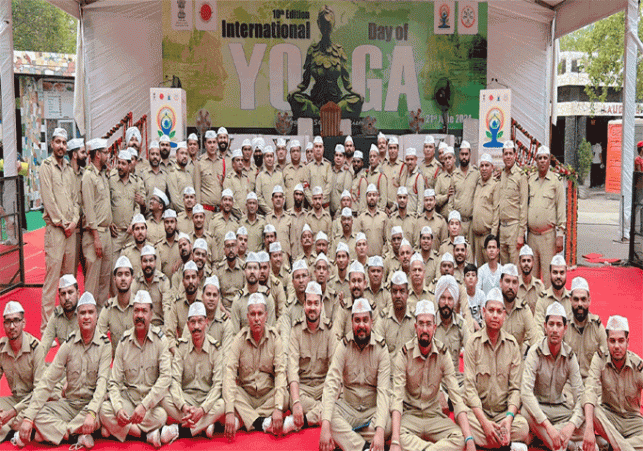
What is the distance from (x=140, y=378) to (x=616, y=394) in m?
3.72

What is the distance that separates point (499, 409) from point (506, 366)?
343mm

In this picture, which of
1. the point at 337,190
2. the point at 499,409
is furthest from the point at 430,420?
the point at 337,190

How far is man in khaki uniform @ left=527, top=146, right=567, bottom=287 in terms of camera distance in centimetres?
803

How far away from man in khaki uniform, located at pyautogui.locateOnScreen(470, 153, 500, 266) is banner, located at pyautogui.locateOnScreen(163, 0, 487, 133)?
6.43 m

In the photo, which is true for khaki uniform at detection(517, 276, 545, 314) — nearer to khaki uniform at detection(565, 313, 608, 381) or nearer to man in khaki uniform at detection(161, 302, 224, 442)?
khaki uniform at detection(565, 313, 608, 381)

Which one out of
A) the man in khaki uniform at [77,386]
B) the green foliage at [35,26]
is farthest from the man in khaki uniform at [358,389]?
the green foliage at [35,26]

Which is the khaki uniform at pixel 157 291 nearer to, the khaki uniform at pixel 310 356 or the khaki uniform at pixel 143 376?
the khaki uniform at pixel 143 376

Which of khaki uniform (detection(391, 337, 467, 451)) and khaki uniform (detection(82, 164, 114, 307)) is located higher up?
khaki uniform (detection(82, 164, 114, 307))

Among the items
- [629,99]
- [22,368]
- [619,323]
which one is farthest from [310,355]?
[629,99]

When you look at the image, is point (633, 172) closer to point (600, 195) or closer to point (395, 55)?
point (395, 55)

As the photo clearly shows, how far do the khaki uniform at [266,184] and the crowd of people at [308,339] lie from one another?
0.75 meters

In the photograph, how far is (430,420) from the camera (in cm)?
473

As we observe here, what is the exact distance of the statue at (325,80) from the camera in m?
14.3

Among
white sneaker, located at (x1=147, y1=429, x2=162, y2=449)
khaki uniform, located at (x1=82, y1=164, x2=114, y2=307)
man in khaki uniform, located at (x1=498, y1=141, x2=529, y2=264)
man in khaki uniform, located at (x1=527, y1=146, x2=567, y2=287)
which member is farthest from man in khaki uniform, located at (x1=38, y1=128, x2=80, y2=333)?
man in khaki uniform, located at (x1=527, y1=146, x2=567, y2=287)
